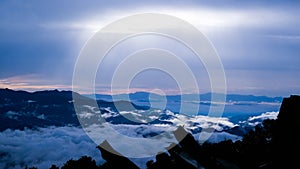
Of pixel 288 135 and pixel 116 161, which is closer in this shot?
pixel 288 135

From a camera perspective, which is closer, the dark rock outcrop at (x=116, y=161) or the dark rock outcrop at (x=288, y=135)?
the dark rock outcrop at (x=288, y=135)

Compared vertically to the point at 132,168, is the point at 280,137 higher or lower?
higher

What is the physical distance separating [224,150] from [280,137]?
38.3 feet

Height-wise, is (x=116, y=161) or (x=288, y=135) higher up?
(x=288, y=135)

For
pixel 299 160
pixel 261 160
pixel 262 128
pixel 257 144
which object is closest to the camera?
pixel 299 160

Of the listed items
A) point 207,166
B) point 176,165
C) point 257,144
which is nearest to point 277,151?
point 207,166

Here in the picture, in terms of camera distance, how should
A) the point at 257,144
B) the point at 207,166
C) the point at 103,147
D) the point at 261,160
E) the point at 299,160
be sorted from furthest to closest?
the point at 257,144
the point at 103,147
the point at 261,160
the point at 207,166
the point at 299,160

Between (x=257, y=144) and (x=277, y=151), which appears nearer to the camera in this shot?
(x=277, y=151)

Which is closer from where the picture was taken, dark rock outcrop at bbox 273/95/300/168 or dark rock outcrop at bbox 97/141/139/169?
dark rock outcrop at bbox 273/95/300/168

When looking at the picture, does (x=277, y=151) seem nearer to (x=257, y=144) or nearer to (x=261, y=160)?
(x=261, y=160)

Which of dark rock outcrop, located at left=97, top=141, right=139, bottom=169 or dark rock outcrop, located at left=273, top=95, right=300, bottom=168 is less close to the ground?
dark rock outcrop, located at left=273, top=95, right=300, bottom=168

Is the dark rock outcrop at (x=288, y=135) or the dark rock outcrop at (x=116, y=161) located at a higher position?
the dark rock outcrop at (x=288, y=135)

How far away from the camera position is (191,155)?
25.6 m

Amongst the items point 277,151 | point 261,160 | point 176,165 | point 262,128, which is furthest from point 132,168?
point 262,128
